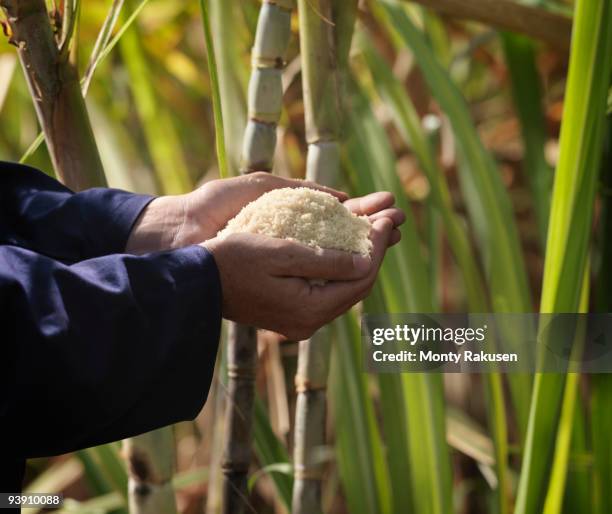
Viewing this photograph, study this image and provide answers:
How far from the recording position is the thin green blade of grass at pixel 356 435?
809mm

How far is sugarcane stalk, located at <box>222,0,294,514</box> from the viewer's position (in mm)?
663

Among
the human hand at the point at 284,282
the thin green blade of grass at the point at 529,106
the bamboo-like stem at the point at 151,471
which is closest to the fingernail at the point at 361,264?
the human hand at the point at 284,282

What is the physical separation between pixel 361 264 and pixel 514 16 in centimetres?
50

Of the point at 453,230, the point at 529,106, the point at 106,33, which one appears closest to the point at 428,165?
the point at 453,230

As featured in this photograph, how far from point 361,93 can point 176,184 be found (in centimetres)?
32

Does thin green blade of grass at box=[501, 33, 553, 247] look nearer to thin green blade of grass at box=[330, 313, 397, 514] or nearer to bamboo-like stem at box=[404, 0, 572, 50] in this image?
bamboo-like stem at box=[404, 0, 572, 50]

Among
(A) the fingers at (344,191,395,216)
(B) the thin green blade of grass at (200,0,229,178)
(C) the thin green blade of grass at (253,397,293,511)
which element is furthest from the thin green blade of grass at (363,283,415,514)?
(B) the thin green blade of grass at (200,0,229,178)

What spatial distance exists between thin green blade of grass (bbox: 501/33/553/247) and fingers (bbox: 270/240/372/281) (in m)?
0.49

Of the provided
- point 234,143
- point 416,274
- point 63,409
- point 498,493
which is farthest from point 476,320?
point 63,409

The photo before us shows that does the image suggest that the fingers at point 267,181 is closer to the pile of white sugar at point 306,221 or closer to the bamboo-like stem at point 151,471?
the pile of white sugar at point 306,221

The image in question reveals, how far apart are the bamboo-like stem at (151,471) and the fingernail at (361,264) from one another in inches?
8.5

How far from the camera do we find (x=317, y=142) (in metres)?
0.70

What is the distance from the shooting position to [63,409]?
0.47 meters

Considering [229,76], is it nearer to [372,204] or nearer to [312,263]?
[372,204]
